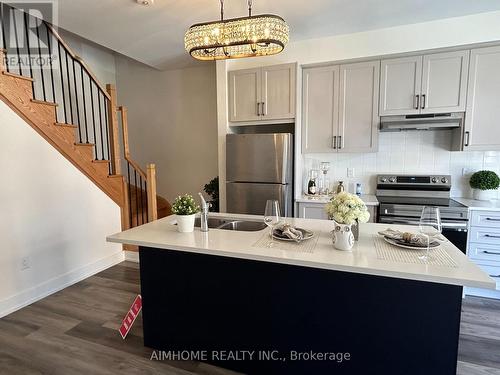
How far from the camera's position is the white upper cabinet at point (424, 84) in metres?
2.87

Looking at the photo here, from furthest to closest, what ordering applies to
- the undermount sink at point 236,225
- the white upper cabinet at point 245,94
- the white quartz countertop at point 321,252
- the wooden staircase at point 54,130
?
the white upper cabinet at point 245,94 → the wooden staircase at point 54,130 → the undermount sink at point 236,225 → the white quartz countertop at point 321,252

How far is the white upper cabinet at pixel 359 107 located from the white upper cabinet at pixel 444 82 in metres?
0.47

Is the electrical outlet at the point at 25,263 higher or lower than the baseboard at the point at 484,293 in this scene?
higher

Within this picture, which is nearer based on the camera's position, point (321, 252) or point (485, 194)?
point (321, 252)

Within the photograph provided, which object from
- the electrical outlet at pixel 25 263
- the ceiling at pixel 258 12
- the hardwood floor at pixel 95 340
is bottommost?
the hardwood floor at pixel 95 340

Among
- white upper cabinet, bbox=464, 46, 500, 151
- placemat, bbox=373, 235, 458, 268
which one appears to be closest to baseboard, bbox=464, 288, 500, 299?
white upper cabinet, bbox=464, 46, 500, 151

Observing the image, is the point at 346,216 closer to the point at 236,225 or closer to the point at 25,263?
the point at 236,225

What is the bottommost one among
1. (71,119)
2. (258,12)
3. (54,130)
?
(54,130)

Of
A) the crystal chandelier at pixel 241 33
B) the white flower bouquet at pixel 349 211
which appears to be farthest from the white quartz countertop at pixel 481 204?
the crystal chandelier at pixel 241 33

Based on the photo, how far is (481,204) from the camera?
2.84m

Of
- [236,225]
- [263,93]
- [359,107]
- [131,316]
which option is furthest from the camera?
[263,93]

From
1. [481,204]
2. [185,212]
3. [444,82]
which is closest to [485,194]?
[481,204]

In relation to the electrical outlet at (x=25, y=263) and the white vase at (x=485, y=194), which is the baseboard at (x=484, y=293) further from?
the electrical outlet at (x=25, y=263)

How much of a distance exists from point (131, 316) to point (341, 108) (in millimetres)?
2890
